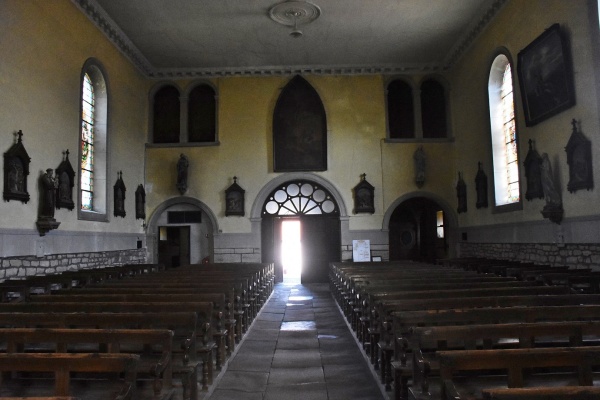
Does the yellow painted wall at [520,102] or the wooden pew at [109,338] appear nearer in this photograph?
the wooden pew at [109,338]

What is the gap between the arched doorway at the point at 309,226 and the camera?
A: 14438mm

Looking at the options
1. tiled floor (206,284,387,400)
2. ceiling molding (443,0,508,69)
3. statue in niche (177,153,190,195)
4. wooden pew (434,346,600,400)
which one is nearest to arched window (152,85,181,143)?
statue in niche (177,153,190,195)

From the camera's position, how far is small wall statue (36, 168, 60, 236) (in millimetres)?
8312

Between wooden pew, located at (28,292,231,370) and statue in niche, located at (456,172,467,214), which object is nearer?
wooden pew, located at (28,292,231,370)

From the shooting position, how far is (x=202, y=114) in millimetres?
14750

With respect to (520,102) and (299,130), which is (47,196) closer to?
(299,130)

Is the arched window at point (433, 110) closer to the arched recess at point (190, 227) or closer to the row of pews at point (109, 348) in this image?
the arched recess at point (190, 227)

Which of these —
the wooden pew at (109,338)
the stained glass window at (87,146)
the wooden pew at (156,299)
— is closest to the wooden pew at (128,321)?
the wooden pew at (109,338)

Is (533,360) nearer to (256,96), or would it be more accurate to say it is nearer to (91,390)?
(91,390)

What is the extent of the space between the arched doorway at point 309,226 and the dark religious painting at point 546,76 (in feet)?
22.0

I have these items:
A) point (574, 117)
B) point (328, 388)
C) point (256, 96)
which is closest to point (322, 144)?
point (256, 96)

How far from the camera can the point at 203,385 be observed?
161 inches

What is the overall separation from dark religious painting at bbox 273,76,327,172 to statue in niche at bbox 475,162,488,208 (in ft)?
14.9

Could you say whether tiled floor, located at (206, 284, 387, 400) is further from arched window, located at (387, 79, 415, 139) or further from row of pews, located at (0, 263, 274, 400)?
arched window, located at (387, 79, 415, 139)
